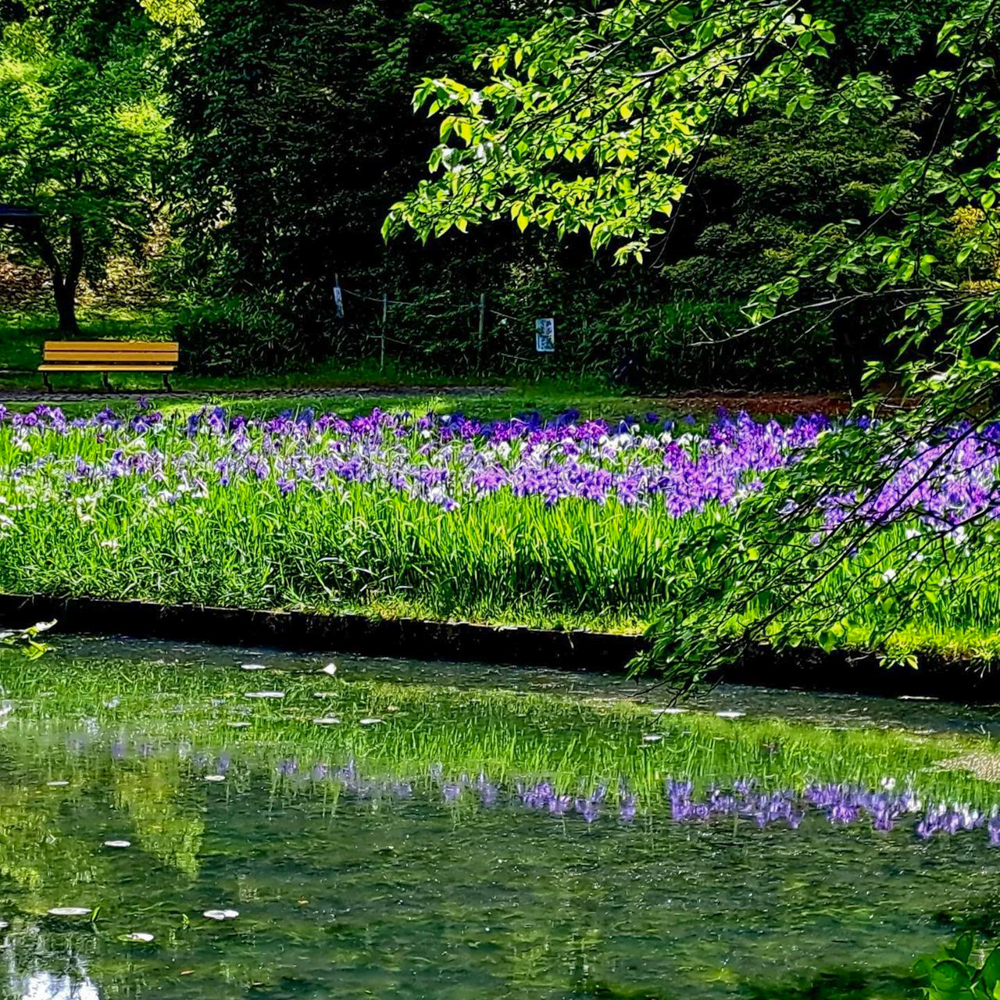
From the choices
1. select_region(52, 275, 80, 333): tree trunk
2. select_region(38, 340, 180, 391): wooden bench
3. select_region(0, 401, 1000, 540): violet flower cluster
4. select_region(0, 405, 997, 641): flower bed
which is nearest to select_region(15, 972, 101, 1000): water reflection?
select_region(0, 405, 997, 641): flower bed

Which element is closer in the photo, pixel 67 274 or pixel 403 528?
pixel 403 528

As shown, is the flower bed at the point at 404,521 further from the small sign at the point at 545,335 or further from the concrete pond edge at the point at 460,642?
the small sign at the point at 545,335

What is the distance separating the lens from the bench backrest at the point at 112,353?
68.3 ft

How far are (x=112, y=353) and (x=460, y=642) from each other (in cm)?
1466

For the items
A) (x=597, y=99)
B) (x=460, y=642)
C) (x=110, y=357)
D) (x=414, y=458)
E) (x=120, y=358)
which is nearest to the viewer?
(x=597, y=99)

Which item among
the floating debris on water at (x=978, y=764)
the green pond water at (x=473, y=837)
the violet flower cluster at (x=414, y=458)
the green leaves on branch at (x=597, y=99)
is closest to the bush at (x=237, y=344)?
the violet flower cluster at (x=414, y=458)

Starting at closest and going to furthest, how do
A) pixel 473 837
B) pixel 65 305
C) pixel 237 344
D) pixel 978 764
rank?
pixel 473 837 → pixel 978 764 → pixel 237 344 → pixel 65 305

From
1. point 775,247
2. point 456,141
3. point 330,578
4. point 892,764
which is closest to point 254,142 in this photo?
point 456,141

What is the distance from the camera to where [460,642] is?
7258 mm

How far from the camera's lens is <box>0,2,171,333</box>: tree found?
25.6 metres

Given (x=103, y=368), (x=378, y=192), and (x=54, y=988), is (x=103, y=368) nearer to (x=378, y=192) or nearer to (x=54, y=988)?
(x=378, y=192)

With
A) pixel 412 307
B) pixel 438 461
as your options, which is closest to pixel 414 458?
pixel 438 461

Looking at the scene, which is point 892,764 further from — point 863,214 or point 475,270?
point 475,270

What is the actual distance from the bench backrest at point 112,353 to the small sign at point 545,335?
4447mm
